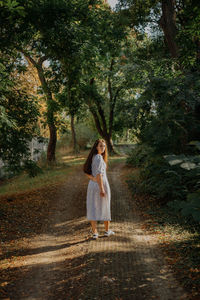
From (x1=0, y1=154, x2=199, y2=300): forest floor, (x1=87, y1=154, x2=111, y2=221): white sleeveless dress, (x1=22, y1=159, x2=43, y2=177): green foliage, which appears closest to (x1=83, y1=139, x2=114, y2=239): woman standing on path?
(x1=87, y1=154, x2=111, y2=221): white sleeveless dress

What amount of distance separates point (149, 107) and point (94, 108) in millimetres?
14643

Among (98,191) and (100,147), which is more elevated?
(100,147)

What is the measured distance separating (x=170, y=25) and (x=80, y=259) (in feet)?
30.7

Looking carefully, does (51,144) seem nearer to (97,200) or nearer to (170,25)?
(170,25)

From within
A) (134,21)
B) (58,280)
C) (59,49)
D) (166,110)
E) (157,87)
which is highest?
(134,21)

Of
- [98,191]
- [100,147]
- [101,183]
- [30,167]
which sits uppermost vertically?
[100,147]

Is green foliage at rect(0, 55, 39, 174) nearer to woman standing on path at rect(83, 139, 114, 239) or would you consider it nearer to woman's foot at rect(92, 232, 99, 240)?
woman standing on path at rect(83, 139, 114, 239)

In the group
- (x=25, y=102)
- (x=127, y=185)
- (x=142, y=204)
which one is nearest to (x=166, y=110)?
(x=142, y=204)

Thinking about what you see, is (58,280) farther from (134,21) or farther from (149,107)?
(134,21)

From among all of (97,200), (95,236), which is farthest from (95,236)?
(97,200)

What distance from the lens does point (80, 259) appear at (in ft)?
16.6

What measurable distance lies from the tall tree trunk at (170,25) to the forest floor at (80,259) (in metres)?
6.21

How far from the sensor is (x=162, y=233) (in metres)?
6.13

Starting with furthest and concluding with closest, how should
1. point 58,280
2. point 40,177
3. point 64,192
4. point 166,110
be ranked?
point 40,177
point 64,192
point 166,110
point 58,280
